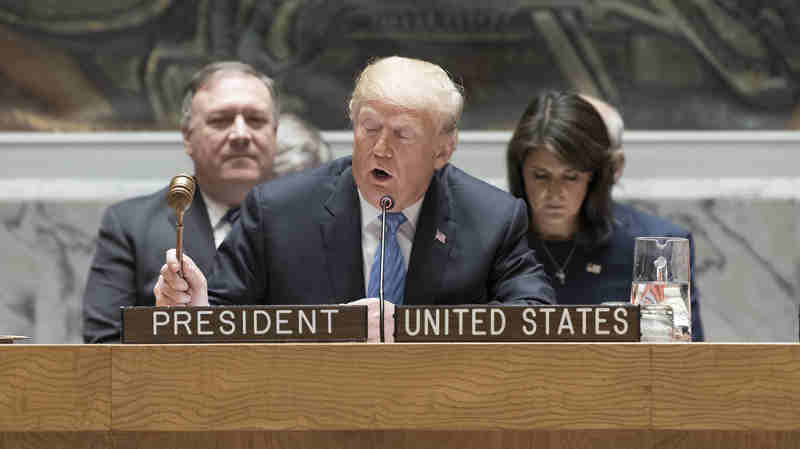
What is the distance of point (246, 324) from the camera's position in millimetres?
2195

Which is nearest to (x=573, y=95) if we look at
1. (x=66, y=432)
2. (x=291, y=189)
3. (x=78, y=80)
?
(x=291, y=189)

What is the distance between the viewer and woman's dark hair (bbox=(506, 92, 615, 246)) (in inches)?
165

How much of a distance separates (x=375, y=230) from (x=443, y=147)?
292 millimetres

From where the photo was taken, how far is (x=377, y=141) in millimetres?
3115

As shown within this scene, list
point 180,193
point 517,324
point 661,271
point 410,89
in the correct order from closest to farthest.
→ point 517,324, point 180,193, point 661,271, point 410,89

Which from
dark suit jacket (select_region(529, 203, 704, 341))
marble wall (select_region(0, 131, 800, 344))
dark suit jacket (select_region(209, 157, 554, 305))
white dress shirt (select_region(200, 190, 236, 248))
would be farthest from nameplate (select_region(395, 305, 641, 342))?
marble wall (select_region(0, 131, 800, 344))

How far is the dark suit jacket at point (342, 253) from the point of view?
3.20m

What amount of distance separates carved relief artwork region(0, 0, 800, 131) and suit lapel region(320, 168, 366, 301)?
2.05 m

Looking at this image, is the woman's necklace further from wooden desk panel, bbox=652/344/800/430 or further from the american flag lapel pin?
wooden desk panel, bbox=652/344/800/430

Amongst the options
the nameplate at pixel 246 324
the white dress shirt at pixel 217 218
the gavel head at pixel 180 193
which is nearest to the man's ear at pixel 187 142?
the white dress shirt at pixel 217 218

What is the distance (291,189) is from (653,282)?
1068 millimetres

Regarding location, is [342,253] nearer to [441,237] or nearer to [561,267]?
[441,237]

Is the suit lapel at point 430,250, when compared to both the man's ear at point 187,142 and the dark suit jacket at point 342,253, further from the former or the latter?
the man's ear at point 187,142

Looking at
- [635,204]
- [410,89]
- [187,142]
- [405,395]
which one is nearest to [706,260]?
[635,204]
